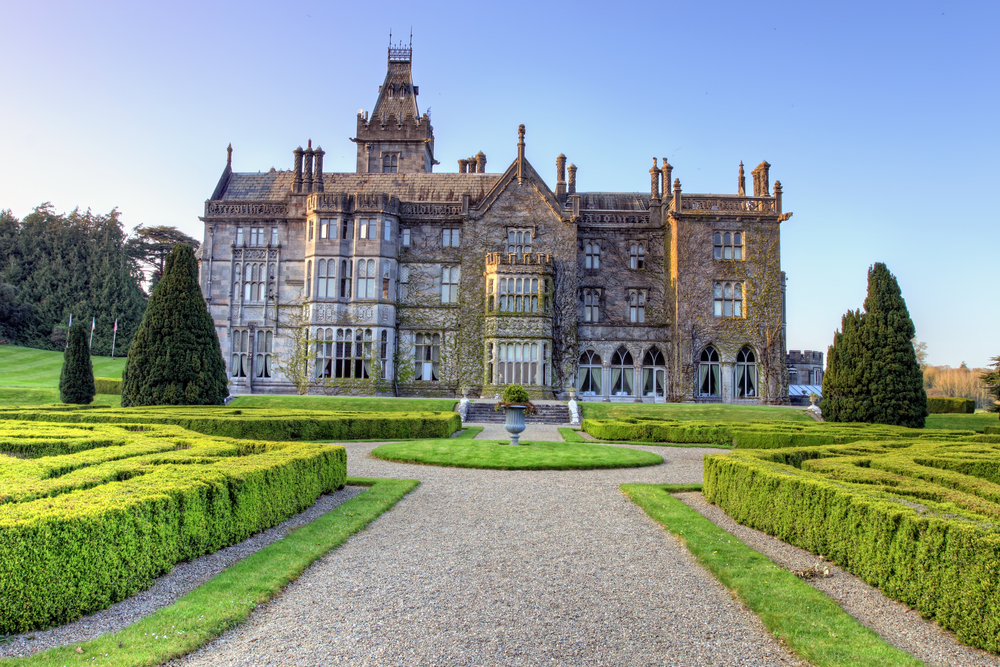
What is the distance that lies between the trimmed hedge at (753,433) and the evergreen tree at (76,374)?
68.2ft

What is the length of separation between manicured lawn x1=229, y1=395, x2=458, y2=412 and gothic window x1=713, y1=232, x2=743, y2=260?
17324mm

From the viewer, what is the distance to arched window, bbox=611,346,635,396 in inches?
1597

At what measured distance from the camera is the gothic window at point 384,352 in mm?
38875

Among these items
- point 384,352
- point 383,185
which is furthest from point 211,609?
point 383,185

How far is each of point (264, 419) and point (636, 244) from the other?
2648cm

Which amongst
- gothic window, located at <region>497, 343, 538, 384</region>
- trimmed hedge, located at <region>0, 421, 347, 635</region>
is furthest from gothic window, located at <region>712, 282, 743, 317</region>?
trimmed hedge, located at <region>0, 421, 347, 635</region>

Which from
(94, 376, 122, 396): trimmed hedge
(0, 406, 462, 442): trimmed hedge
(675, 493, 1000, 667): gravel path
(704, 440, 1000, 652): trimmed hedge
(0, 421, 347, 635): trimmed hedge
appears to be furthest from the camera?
(94, 376, 122, 396): trimmed hedge

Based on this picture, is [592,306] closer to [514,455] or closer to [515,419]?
[515,419]

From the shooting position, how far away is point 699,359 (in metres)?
39.5

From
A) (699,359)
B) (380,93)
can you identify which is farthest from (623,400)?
(380,93)

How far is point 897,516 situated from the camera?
7.29m

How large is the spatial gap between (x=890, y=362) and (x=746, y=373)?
14.5 meters

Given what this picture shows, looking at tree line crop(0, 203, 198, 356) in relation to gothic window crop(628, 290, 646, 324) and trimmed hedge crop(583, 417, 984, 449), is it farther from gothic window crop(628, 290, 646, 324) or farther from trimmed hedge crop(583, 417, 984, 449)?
trimmed hedge crop(583, 417, 984, 449)

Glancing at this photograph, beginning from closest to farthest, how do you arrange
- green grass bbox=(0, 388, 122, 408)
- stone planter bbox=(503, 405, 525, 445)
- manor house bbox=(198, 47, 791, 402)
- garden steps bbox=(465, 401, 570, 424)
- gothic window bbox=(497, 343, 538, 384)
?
stone planter bbox=(503, 405, 525, 445) < garden steps bbox=(465, 401, 570, 424) < green grass bbox=(0, 388, 122, 408) < gothic window bbox=(497, 343, 538, 384) < manor house bbox=(198, 47, 791, 402)
